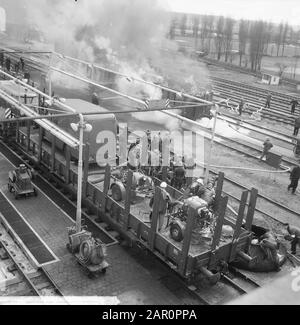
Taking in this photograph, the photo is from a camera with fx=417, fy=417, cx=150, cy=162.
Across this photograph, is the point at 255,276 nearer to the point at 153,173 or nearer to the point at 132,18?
the point at 153,173

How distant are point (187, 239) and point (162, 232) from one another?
59.3 inches

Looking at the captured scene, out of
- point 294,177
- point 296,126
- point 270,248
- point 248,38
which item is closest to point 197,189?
point 270,248

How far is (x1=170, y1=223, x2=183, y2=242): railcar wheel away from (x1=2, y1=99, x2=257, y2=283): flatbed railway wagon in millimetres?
124

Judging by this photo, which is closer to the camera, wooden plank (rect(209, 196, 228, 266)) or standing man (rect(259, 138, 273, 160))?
wooden plank (rect(209, 196, 228, 266))

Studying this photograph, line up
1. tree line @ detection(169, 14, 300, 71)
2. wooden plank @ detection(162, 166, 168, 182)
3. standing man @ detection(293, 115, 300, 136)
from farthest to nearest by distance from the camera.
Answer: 1. tree line @ detection(169, 14, 300, 71)
2. standing man @ detection(293, 115, 300, 136)
3. wooden plank @ detection(162, 166, 168, 182)

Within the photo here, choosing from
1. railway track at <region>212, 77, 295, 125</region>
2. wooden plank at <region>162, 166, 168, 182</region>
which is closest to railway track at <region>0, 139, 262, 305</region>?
wooden plank at <region>162, 166, 168, 182</region>

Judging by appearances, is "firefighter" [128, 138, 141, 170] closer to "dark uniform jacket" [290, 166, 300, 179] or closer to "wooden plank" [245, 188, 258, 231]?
"wooden plank" [245, 188, 258, 231]

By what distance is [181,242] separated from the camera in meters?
10.3

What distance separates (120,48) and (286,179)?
21872 mm

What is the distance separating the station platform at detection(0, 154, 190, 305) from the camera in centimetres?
977

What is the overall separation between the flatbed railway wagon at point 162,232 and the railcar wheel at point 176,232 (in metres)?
0.12

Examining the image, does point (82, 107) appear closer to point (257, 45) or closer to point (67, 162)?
point (67, 162)

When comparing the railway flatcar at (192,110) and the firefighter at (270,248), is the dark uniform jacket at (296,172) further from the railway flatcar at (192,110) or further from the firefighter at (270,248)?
the railway flatcar at (192,110)

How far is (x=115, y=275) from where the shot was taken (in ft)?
34.4
